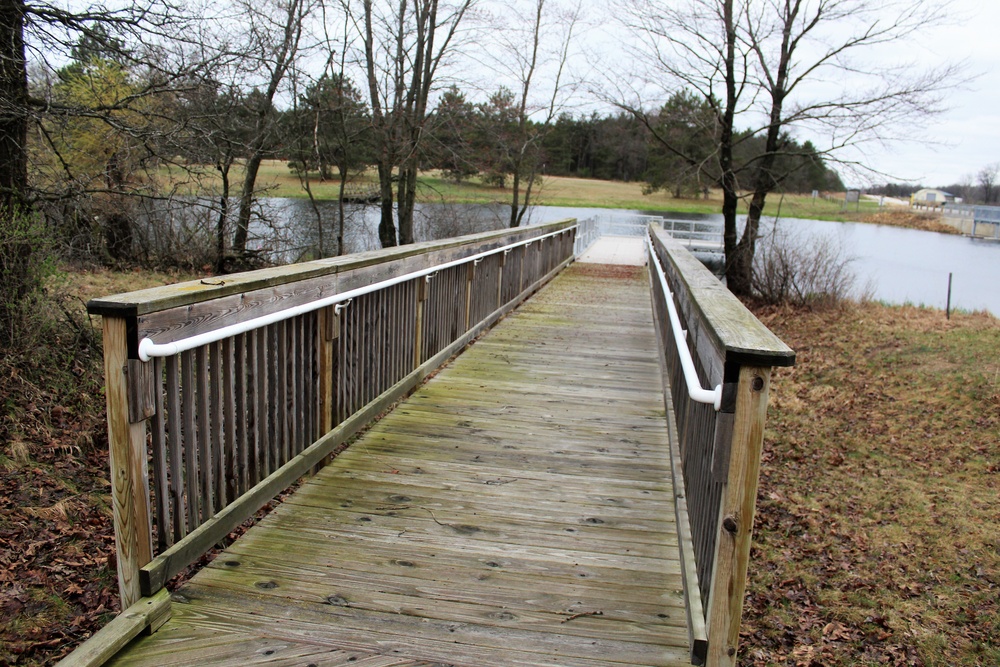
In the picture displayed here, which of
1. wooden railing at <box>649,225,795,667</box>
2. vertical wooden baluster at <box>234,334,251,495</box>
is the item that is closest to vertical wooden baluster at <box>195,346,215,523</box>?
vertical wooden baluster at <box>234,334,251,495</box>

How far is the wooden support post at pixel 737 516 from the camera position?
2.10 m

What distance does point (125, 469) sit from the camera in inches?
91.3

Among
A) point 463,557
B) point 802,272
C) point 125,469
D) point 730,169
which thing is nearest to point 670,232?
point 730,169

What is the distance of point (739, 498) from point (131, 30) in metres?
6.18

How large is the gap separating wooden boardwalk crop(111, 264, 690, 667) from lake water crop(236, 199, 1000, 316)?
7.50 metres

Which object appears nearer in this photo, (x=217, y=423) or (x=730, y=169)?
(x=217, y=423)

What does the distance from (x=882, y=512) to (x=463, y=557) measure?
512 centimetres

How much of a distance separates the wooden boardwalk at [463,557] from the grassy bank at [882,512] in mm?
1478

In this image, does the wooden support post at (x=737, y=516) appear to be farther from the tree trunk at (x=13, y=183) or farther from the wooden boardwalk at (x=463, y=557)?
the tree trunk at (x=13, y=183)

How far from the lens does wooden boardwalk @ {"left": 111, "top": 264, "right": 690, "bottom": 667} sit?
2.37 m

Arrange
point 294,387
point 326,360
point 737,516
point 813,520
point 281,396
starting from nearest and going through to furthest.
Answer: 1. point 737,516
2. point 281,396
3. point 294,387
4. point 326,360
5. point 813,520

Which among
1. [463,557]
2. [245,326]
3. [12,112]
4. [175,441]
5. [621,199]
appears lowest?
[463,557]

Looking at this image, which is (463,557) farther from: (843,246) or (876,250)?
(876,250)

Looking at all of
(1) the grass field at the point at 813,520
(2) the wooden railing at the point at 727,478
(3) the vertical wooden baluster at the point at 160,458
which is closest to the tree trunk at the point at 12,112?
(1) the grass field at the point at 813,520
